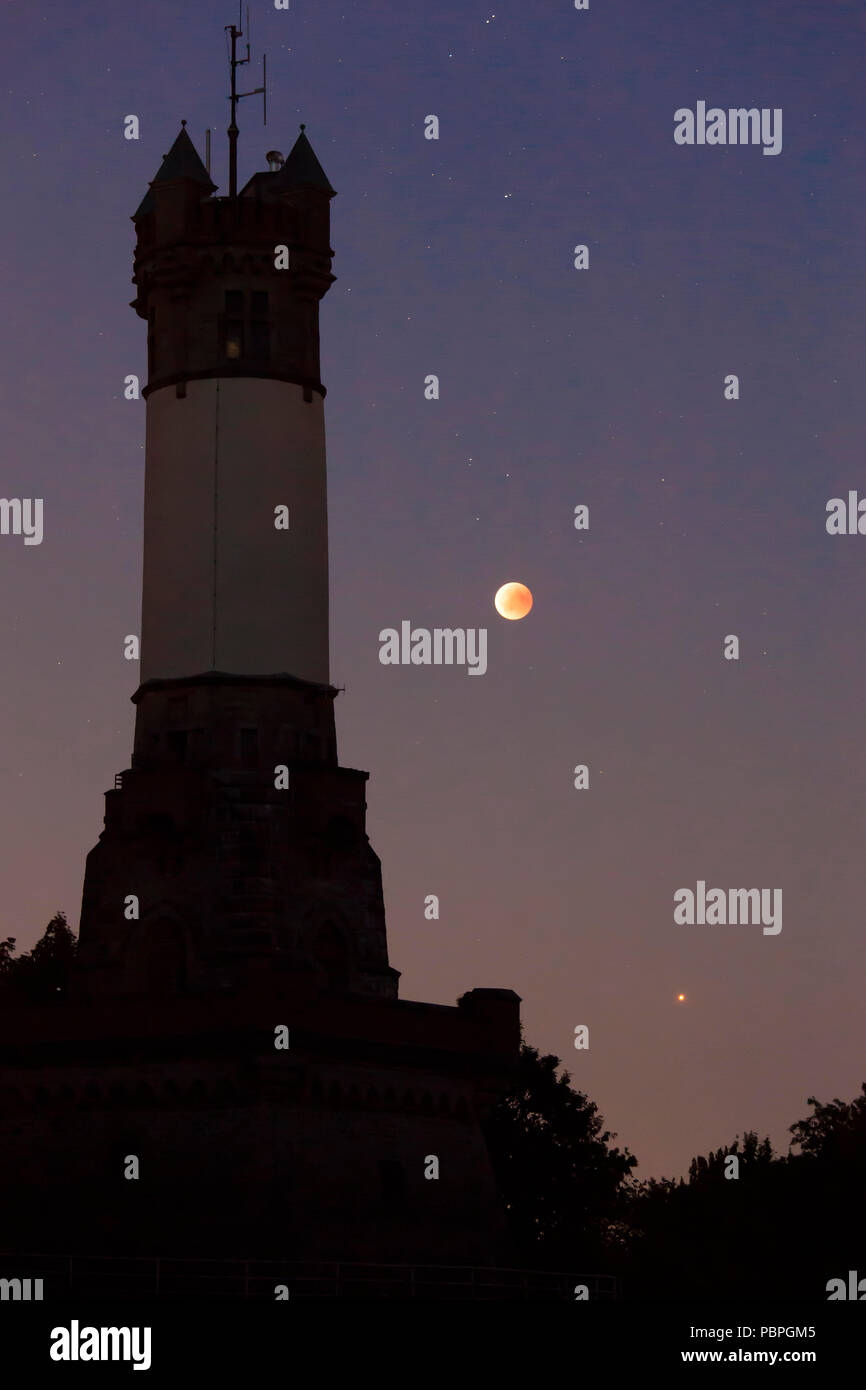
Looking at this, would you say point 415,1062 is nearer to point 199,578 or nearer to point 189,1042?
point 189,1042

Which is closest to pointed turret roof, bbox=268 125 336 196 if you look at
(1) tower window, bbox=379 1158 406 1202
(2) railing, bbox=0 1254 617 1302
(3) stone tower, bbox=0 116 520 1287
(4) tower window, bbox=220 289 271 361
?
(3) stone tower, bbox=0 116 520 1287

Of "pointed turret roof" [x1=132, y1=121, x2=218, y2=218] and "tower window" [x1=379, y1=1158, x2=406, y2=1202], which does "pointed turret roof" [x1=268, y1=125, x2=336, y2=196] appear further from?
"tower window" [x1=379, y1=1158, x2=406, y2=1202]

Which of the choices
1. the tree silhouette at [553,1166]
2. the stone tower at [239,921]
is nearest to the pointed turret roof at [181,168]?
the stone tower at [239,921]

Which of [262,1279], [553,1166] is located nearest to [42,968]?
[553,1166]

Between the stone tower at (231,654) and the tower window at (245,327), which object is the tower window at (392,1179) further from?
the tower window at (245,327)

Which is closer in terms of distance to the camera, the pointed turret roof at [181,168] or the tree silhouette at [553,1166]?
the pointed turret roof at [181,168]
